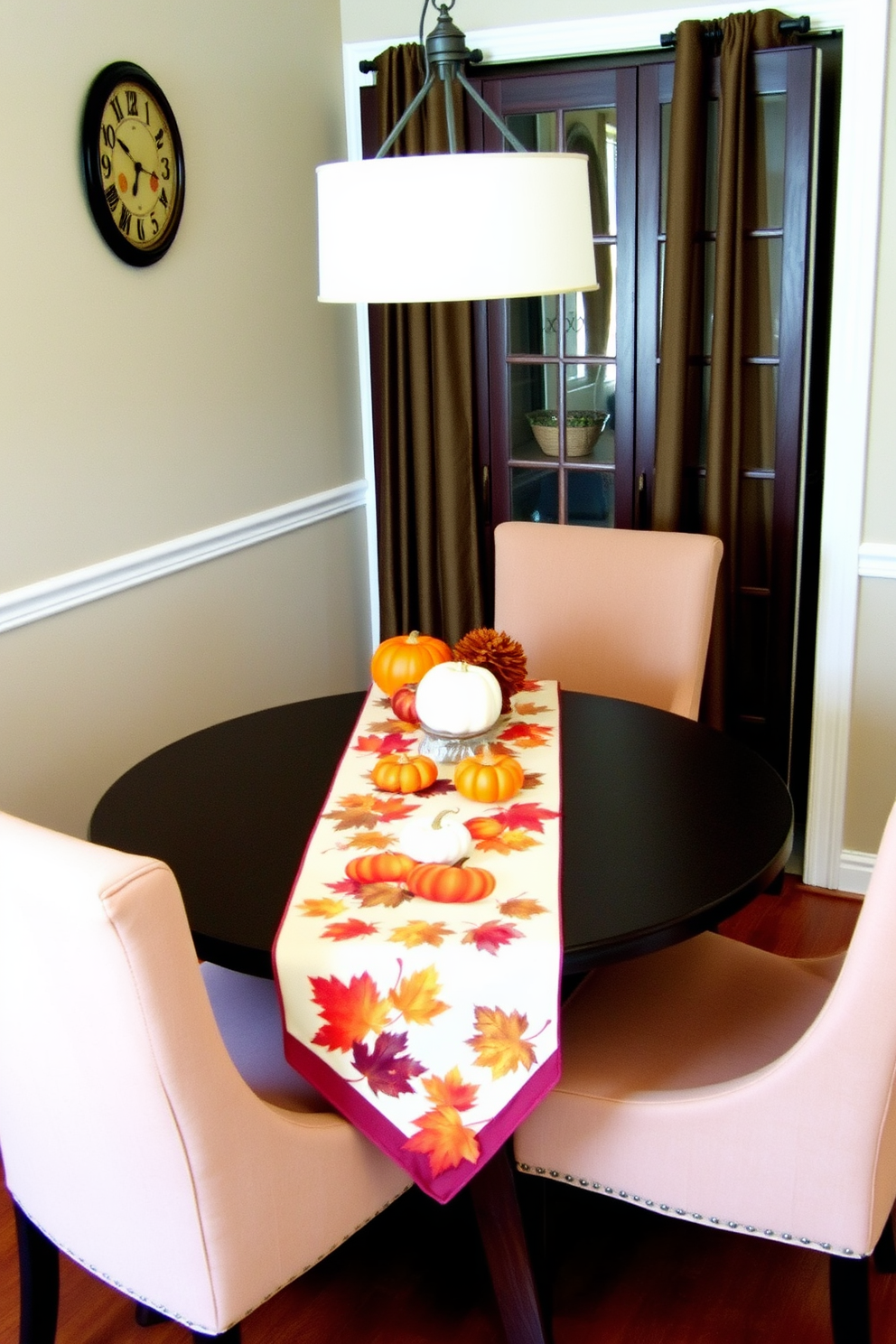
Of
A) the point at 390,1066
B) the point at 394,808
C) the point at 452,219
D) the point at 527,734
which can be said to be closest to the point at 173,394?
the point at 527,734

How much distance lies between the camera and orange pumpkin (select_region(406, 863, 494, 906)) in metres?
1.62

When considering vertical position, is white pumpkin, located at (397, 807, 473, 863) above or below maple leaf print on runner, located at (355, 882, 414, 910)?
above

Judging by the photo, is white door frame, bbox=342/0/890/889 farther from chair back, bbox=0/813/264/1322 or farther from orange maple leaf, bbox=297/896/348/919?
chair back, bbox=0/813/264/1322

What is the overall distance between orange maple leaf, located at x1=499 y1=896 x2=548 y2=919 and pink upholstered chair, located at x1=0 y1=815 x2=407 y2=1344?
0.33 metres

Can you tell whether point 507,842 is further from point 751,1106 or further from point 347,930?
point 751,1106

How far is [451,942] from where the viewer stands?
1.54 metres

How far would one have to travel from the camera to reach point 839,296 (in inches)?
111

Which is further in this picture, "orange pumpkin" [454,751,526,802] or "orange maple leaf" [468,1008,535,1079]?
"orange pumpkin" [454,751,526,802]

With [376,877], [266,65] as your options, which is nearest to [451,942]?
[376,877]

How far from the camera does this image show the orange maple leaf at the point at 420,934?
60.6 inches

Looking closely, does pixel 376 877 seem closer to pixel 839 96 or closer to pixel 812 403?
pixel 812 403

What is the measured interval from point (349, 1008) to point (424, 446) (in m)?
2.13

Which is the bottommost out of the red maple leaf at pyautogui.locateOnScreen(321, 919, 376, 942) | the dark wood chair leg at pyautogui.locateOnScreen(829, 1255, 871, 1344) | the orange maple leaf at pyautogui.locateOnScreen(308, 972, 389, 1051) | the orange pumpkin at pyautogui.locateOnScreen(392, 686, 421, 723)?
the dark wood chair leg at pyautogui.locateOnScreen(829, 1255, 871, 1344)

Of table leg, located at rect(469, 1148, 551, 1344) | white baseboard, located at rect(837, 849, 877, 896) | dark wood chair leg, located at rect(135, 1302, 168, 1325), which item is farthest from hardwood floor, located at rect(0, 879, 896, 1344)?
white baseboard, located at rect(837, 849, 877, 896)
